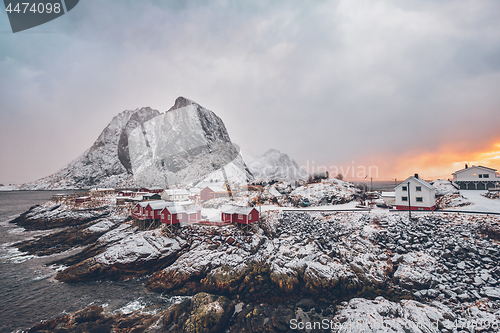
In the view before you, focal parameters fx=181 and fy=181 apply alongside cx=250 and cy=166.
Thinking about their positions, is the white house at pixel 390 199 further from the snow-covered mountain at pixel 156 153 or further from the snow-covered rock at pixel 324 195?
the snow-covered mountain at pixel 156 153

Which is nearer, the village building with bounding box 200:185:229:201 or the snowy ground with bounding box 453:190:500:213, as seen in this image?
the snowy ground with bounding box 453:190:500:213

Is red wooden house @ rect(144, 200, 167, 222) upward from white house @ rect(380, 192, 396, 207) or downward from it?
downward

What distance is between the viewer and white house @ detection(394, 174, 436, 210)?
26.7 meters

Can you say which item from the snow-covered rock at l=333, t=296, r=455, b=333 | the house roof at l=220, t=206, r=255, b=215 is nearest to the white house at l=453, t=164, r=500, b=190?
the snow-covered rock at l=333, t=296, r=455, b=333

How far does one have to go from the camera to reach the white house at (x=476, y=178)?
119ft

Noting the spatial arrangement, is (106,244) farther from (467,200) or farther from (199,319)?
(467,200)

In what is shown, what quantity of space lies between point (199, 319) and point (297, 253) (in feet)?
39.7

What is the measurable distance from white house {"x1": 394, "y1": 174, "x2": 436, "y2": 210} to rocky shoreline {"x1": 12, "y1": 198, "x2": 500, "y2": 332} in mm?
3780

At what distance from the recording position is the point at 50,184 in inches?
7008

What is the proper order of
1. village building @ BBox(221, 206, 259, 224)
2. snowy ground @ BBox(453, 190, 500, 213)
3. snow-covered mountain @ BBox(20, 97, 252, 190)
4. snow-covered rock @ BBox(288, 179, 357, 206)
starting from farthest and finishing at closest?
1. snow-covered mountain @ BBox(20, 97, 252, 190)
2. snow-covered rock @ BBox(288, 179, 357, 206)
3. village building @ BBox(221, 206, 259, 224)
4. snowy ground @ BBox(453, 190, 500, 213)

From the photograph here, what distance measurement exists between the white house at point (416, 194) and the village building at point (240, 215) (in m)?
22.6

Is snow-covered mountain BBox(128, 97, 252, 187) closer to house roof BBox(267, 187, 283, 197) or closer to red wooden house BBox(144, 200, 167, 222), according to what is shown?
house roof BBox(267, 187, 283, 197)

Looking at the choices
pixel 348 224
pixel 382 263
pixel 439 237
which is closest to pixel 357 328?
pixel 382 263

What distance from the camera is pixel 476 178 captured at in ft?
122
